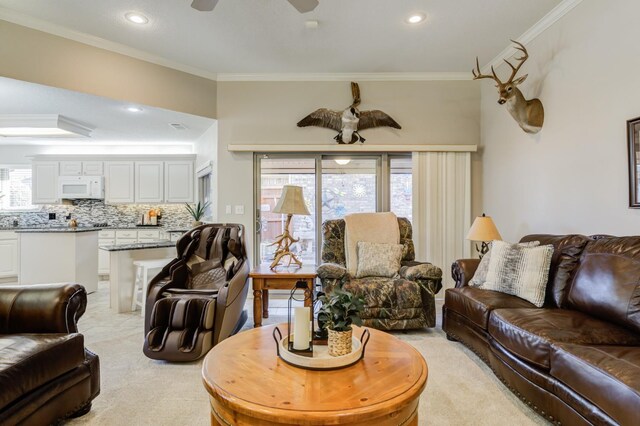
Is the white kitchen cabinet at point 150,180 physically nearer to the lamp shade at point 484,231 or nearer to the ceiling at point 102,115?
the ceiling at point 102,115

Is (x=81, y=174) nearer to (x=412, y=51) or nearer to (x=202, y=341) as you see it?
(x=202, y=341)

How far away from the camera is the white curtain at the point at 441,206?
4375mm

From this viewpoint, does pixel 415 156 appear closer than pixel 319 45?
No

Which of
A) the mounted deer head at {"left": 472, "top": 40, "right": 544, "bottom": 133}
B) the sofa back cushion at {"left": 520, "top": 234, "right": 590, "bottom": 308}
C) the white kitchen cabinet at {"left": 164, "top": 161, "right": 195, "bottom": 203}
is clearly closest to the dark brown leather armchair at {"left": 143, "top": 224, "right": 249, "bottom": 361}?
the sofa back cushion at {"left": 520, "top": 234, "right": 590, "bottom": 308}

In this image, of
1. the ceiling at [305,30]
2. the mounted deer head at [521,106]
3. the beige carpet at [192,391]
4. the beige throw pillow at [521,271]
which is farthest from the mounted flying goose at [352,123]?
the beige carpet at [192,391]

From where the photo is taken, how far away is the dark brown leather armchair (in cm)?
258

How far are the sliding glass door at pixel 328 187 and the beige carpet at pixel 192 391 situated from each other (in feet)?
6.30

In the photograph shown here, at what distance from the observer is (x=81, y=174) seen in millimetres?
6203

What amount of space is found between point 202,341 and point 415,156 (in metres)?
3.29

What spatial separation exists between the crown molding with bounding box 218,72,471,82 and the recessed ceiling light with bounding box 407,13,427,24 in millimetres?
1178

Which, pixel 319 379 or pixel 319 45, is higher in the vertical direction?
pixel 319 45

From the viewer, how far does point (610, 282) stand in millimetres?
2025

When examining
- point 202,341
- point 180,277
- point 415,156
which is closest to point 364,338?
point 202,341

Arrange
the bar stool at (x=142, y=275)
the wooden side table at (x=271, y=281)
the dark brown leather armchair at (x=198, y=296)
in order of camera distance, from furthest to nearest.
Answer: the bar stool at (x=142, y=275) < the wooden side table at (x=271, y=281) < the dark brown leather armchair at (x=198, y=296)
